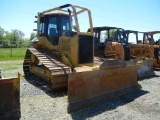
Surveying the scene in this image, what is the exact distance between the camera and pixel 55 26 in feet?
25.6

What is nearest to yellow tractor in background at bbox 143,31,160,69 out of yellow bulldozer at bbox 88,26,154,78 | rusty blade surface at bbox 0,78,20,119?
yellow bulldozer at bbox 88,26,154,78

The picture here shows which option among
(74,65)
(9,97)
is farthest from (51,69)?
(9,97)

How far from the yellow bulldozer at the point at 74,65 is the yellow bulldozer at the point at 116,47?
7.81ft

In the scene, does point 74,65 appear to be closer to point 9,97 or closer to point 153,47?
point 9,97

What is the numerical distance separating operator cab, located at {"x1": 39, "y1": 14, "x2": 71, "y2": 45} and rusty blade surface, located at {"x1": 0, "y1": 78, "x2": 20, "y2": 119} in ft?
13.5

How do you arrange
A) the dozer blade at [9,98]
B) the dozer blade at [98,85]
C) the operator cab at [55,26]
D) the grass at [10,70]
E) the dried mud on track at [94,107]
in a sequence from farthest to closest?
the grass at [10,70] → the operator cab at [55,26] → the dozer blade at [98,85] → the dried mud on track at [94,107] → the dozer blade at [9,98]

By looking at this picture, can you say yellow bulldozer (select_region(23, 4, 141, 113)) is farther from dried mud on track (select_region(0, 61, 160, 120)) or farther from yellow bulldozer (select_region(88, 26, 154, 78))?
yellow bulldozer (select_region(88, 26, 154, 78))

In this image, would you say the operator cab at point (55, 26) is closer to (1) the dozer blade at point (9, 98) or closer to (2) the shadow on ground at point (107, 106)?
(2) the shadow on ground at point (107, 106)

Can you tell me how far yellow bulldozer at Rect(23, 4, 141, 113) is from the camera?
15.9 feet

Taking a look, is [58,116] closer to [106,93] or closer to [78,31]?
[106,93]

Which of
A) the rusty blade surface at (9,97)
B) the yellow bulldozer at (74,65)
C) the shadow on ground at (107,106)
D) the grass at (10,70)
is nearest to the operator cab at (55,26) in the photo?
the yellow bulldozer at (74,65)

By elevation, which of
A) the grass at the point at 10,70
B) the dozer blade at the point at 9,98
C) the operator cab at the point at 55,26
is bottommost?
the grass at the point at 10,70

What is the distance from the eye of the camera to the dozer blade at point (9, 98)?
3.48m

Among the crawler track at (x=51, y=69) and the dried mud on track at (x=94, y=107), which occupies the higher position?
the crawler track at (x=51, y=69)
